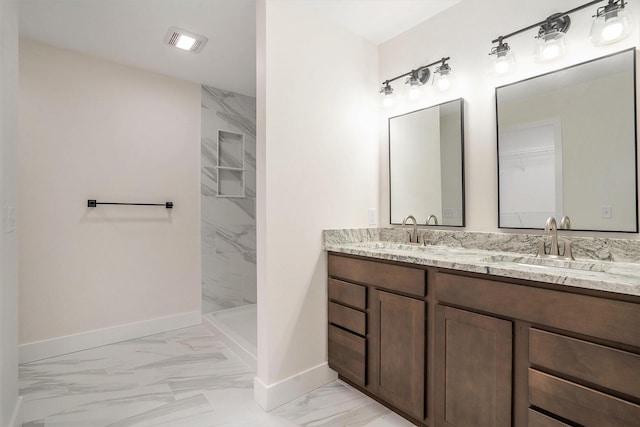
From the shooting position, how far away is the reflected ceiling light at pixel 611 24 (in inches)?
54.6

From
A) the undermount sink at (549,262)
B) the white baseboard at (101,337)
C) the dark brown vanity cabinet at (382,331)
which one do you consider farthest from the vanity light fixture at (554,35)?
the white baseboard at (101,337)

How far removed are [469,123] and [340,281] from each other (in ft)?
4.23

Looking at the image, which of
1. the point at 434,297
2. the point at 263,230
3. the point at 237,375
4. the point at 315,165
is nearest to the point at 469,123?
the point at 315,165

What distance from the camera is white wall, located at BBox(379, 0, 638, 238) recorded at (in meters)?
1.64

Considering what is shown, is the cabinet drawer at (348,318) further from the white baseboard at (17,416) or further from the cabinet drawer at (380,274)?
the white baseboard at (17,416)

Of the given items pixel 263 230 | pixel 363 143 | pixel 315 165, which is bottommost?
pixel 263 230

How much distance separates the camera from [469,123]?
1972 mm

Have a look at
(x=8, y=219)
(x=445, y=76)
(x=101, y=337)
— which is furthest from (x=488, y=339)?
(x=101, y=337)

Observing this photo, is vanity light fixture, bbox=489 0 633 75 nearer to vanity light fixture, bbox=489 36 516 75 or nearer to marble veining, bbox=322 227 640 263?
vanity light fixture, bbox=489 36 516 75

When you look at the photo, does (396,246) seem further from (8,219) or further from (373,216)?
(8,219)

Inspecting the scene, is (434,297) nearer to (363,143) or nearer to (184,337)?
(363,143)

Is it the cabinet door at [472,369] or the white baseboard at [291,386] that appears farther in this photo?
the white baseboard at [291,386]

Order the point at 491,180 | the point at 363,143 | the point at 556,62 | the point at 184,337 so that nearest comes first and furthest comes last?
the point at 556,62 < the point at 491,180 < the point at 363,143 < the point at 184,337

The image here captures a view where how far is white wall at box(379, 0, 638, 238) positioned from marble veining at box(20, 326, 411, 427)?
4.52 feet
